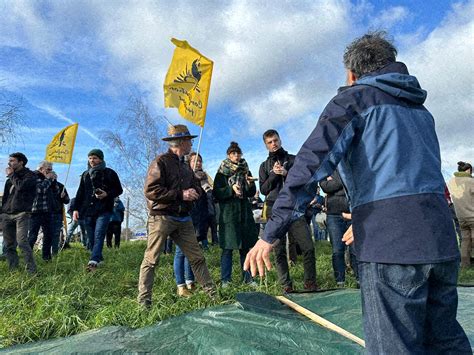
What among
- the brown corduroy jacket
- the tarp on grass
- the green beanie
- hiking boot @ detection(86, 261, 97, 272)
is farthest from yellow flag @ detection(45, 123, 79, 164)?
the tarp on grass

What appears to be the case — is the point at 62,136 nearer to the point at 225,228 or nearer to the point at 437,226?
the point at 225,228

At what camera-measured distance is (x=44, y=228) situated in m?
8.11

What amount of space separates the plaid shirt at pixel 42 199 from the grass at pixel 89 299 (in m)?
1.12

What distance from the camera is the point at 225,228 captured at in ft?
18.2

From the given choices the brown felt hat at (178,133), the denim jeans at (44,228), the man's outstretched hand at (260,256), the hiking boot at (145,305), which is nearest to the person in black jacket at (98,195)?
the denim jeans at (44,228)

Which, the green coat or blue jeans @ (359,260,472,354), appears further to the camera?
the green coat

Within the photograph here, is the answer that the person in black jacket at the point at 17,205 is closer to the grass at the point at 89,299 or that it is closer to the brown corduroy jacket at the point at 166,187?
the grass at the point at 89,299

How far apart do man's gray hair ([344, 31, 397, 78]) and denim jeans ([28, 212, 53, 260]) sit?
23.9ft

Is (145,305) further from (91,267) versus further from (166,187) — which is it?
(91,267)

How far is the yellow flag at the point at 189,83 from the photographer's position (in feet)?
22.6

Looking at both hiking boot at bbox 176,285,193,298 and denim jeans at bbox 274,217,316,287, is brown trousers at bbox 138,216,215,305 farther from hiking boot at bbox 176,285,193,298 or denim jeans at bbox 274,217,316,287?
denim jeans at bbox 274,217,316,287

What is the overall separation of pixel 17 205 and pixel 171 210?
3574 mm

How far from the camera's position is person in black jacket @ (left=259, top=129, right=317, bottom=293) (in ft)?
17.0

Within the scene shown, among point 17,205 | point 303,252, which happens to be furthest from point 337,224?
point 17,205
